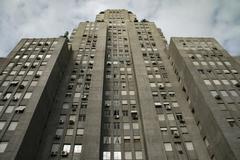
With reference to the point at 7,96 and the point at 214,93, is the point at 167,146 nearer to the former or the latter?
the point at 214,93

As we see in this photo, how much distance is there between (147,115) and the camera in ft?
101

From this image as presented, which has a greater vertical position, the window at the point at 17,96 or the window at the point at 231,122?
the window at the point at 17,96

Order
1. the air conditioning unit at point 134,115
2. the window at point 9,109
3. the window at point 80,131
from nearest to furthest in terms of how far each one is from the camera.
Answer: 1. the window at point 9,109
2. the window at point 80,131
3. the air conditioning unit at point 134,115

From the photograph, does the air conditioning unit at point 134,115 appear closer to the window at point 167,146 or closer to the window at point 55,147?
the window at point 167,146

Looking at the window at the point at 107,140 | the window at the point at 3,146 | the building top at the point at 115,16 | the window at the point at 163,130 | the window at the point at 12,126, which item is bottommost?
the window at the point at 3,146

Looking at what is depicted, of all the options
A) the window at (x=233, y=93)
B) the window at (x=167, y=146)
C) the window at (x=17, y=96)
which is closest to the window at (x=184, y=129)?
the window at (x=167, y=146)

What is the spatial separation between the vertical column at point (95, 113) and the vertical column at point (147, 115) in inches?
206

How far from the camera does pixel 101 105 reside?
104 ft

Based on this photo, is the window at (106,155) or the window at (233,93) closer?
the window at (106,155)

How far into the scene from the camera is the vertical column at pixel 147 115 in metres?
26.4

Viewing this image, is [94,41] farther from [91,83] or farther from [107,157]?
[107,157]

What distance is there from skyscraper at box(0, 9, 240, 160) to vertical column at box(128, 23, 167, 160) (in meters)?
0.12

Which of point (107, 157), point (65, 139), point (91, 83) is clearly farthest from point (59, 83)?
point (107, 157)

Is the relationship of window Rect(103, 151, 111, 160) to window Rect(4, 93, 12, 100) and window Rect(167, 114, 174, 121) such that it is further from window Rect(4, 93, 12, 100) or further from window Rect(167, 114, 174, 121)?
window Rect(4, 93, 12, 100)
